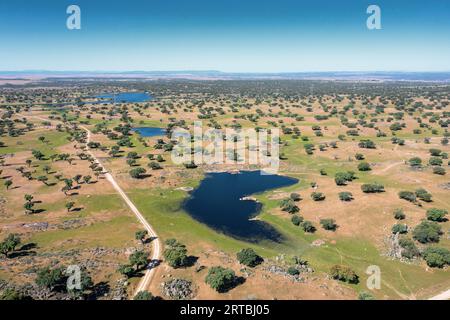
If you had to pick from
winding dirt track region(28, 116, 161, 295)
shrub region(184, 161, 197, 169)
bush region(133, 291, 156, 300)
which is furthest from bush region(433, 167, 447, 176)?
bush region(133, 291, 156, 300)

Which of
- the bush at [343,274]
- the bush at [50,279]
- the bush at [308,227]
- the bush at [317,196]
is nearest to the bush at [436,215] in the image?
the bush at [317,196]

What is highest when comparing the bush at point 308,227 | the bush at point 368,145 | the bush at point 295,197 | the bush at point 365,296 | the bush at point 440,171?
the bush at point 368,145

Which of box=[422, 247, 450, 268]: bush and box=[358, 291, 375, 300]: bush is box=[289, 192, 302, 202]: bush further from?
box=[358, 291, 375, 300]: bush

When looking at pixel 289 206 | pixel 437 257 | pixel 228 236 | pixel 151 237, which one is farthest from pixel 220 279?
pixel 437 257

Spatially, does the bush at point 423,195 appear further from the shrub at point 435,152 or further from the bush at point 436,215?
the shrub at point 435,152
